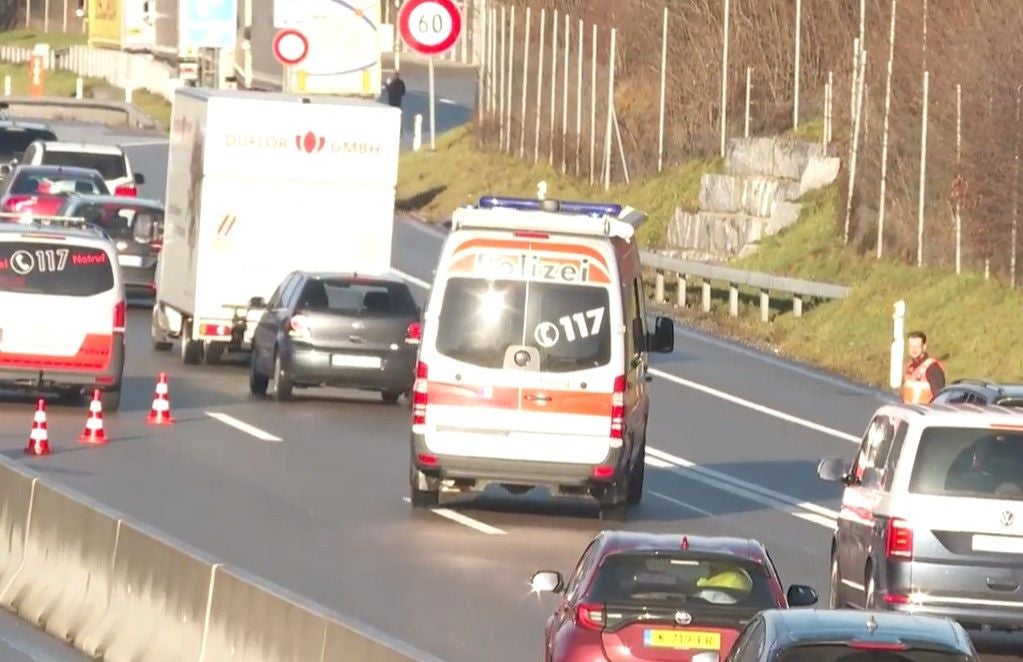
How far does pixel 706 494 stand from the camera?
2452 cm

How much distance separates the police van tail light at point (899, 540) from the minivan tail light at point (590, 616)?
12.0ft

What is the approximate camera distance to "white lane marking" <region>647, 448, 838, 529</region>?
23656 millimetres

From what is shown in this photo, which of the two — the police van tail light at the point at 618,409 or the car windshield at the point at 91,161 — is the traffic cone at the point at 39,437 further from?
the car windshield at the point at 91,161

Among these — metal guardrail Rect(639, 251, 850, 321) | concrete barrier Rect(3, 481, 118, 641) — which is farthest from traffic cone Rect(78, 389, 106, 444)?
→ metal guardrail Rect(639, 251, 850, 321)

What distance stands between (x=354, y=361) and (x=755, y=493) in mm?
6415

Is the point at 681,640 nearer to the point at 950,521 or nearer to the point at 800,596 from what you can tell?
the point at 800,596

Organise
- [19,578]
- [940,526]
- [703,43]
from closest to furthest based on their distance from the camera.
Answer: [940,526] < [19,578] < [703,43]

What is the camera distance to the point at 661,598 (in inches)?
497

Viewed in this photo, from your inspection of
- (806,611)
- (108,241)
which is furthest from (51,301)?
(806,611)

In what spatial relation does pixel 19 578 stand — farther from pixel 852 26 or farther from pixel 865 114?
pixel 852 26

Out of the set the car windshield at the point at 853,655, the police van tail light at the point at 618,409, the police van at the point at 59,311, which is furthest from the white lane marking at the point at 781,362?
the car windshield at the point at 853,655

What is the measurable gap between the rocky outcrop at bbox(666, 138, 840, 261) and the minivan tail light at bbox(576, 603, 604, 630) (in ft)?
97.8

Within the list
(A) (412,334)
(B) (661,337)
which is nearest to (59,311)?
(A) (412,334)

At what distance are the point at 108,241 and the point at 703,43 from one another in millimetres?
23192
